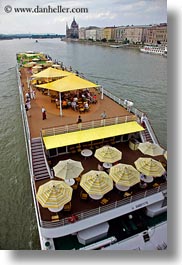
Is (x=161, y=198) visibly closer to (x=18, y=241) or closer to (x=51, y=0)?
(x=18, y=241)

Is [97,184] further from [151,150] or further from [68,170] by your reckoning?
[151,150]

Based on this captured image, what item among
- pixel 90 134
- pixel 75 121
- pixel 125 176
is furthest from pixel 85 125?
pixel 125 176

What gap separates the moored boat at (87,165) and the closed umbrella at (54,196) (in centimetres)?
21

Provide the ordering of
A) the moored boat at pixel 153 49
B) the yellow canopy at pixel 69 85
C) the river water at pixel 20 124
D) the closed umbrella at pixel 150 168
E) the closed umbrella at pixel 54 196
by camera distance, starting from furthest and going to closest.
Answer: the moored boat at pixel 153 49 → the yellow canopy at pixel 69 85 → the river water at pixel 20 124 → the closed umbrella at pixel 150 168 → the closed umbrella at pixel 54 196

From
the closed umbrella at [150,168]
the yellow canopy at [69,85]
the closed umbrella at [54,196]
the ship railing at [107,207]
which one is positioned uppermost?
the yellow canopy at [69,85]

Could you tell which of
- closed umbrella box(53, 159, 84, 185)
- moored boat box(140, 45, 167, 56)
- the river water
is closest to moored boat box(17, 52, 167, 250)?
closed umbrella box(53, 159, 84, 185)

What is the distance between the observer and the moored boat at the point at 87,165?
8633mm

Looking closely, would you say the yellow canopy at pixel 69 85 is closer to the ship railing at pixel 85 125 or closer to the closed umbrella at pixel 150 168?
the ship railing at pixel 85 125

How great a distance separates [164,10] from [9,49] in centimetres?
6412

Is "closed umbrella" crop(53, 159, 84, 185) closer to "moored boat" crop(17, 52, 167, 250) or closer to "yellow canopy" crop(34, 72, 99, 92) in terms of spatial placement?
"moored boat" crop(17, 52, 167, 250)

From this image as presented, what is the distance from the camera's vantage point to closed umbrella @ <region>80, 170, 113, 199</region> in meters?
8.67

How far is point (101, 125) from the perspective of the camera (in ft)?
42.7

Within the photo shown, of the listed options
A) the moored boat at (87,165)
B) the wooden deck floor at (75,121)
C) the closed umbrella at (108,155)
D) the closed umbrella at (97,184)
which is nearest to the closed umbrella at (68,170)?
the moored boat at (87,165)

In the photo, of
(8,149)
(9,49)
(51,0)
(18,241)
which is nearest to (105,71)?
(8,149)
